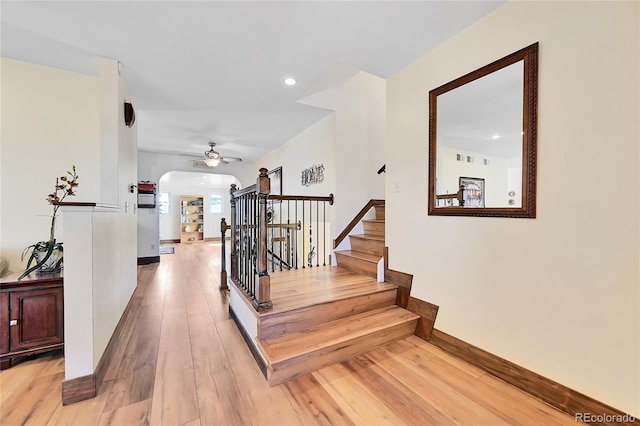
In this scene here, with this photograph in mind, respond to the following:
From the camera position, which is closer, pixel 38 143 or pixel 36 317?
pixel 36 317

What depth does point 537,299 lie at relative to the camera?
1.54m

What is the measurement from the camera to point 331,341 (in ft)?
5.96

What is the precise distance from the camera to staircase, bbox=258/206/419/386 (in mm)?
1703

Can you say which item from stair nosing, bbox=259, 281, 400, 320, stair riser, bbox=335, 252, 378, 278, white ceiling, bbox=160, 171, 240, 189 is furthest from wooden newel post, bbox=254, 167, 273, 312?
white ceiling, bbox=160, 171, 240, 189

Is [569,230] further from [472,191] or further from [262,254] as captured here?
[262,254]

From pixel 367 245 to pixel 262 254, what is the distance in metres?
1.63

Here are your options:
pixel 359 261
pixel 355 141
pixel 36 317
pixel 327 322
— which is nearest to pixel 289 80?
pixel 355 141

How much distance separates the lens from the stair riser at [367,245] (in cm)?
300

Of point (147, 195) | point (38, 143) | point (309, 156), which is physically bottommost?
point (147, 195)

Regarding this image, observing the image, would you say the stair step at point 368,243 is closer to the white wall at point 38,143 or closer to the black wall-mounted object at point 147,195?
the white wall at point 38,143

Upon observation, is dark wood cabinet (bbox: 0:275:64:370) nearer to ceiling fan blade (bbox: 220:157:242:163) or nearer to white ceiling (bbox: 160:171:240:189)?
ceiling fan blade (bbox: 220:157:242:163)

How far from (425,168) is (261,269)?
5.32 feet

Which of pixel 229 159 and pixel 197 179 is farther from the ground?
pixel 229 159

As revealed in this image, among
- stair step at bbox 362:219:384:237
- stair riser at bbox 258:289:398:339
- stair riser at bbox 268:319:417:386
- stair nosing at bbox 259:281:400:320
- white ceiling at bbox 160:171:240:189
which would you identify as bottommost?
stair riser at bbox 268:319:417:386
